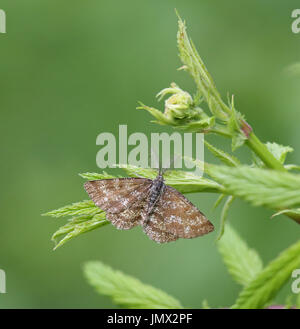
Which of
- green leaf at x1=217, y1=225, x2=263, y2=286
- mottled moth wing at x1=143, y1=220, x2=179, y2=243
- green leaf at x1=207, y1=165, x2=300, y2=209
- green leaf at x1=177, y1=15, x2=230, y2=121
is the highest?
green leaf at x1=177, y1=15, x2=230, y2=121


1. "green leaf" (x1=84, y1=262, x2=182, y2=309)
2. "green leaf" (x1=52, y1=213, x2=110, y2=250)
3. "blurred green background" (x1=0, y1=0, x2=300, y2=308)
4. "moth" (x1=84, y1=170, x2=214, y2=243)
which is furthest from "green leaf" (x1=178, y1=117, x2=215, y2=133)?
"blurred green background" (x1=0, y1=0, x2=300, y2=308)

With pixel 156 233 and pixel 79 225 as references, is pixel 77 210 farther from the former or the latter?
pixel 156 233

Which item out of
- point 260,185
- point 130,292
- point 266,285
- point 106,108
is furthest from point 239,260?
point 106,108

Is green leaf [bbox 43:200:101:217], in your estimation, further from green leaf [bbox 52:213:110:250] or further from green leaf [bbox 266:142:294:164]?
green leaf [bbox 266:142:294:164]

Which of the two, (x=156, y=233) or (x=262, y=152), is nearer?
(x=262, y=152)

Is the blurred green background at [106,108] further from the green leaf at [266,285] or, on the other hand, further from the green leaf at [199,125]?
the green leaf at [266,285]

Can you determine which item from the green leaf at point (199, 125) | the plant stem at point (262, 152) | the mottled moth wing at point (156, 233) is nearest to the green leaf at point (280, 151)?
the plant stem at point (262, 152)

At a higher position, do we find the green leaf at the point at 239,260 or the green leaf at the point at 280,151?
the green leaf at the point at 280,151

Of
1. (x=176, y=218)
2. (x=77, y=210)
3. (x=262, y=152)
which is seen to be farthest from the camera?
(x=176, y=218)
